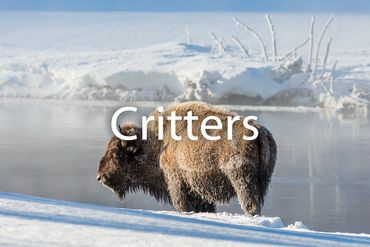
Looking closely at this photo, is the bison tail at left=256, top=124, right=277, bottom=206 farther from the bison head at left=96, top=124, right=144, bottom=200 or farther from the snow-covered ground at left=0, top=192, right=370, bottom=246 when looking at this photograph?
the snow-covered ground at left=0, top=192, right=370, bottom=246

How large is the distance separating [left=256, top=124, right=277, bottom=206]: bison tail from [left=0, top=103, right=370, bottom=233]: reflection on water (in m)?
3.04

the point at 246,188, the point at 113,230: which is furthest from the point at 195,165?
the point at 113,230

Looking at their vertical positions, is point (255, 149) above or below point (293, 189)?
above

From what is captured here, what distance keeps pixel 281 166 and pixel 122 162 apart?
355 inches

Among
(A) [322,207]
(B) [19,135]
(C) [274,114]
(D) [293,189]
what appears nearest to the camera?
(A) [322,207]

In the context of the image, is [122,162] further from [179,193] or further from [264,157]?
[264,157]

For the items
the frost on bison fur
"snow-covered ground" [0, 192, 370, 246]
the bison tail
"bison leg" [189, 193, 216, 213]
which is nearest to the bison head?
the frost on bison fur

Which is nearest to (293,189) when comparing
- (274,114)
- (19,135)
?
(19,135)

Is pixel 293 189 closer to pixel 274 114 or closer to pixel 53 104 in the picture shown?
pixel 274 114

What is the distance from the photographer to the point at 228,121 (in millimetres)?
7105

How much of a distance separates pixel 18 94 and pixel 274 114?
19.3m

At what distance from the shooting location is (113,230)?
14.1 feet

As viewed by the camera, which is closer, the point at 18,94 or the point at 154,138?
the point at 154,138

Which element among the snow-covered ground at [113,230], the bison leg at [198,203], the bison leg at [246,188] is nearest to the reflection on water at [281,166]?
the bison leg at [198,203]
